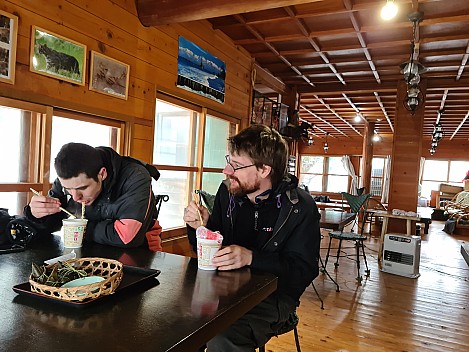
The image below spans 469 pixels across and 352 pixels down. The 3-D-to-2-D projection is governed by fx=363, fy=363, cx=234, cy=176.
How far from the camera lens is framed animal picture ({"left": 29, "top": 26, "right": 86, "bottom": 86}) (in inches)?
91.3

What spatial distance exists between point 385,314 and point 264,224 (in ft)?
7.52

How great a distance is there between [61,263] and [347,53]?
497cm

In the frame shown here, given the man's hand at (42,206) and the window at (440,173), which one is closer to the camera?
the man's hand at (42,206)

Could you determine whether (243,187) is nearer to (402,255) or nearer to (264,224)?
(264,224)

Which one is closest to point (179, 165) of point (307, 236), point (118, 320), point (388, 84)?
point (307, 236)

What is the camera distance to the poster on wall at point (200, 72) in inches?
150

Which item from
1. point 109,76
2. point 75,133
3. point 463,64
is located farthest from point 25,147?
point 463,64

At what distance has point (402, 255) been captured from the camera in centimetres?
459

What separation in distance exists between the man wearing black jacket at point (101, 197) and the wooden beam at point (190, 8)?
1715 mm

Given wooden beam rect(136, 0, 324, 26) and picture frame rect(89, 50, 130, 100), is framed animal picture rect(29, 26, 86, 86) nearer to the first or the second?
picture frame rect(89, 50, 130, 100)

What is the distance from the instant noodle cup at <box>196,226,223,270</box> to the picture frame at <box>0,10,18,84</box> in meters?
1.74

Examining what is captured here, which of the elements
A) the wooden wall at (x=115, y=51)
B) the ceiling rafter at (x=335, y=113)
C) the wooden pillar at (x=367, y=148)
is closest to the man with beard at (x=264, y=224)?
the wooden wall at (x=115, y=51)

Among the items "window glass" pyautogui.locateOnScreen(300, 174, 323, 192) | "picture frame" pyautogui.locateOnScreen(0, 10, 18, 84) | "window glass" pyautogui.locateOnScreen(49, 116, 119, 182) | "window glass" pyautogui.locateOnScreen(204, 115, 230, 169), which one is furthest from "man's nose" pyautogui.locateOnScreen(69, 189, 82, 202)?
"window glass" pyautogui.locateOnScreen(300, 174, 323, 192)

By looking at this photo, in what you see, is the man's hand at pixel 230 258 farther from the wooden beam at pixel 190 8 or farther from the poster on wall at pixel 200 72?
the poster on wall at pixel 200 72
